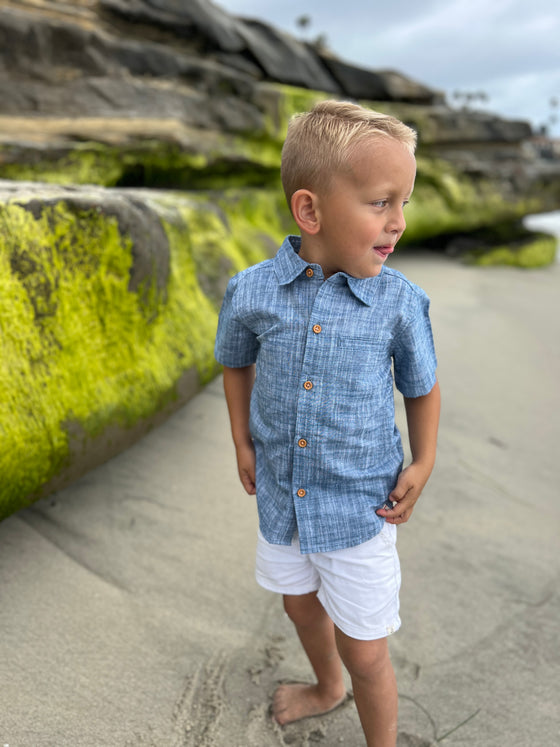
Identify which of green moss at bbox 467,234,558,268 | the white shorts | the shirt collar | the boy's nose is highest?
the boy's nose

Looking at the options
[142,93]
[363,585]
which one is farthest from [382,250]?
[142,93]

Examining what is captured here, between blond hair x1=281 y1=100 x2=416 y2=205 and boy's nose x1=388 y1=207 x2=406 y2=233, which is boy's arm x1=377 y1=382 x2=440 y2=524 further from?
blond hair x1=281 y1=100 x2=416 y2=205

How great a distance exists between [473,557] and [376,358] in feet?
4.27

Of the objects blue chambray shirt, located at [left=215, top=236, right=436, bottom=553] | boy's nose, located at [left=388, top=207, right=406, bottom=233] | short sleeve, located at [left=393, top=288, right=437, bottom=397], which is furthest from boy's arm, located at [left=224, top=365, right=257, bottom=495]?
boy's nose, located at [left=388, top=207, right=406, bottom=233]

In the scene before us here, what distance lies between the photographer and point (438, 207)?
315 inches

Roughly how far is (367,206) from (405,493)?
64 cm

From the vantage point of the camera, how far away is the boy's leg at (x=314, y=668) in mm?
1630

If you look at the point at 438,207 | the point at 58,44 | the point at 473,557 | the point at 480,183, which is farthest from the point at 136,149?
the point at 480,183

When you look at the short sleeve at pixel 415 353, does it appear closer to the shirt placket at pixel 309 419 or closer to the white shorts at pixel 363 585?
the shirt placket at pixel 309 419

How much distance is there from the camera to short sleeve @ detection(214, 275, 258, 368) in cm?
151

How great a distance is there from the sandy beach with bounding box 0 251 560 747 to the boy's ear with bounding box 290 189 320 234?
1255 mm

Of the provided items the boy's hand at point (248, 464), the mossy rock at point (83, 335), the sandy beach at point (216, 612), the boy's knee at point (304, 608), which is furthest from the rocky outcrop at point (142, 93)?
the boy's knee at point (304, 608)

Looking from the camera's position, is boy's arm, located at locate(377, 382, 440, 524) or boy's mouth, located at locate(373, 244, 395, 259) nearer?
boy's mouth, located at locate(373, 244, 395, 259)

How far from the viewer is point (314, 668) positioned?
5.66 feet
